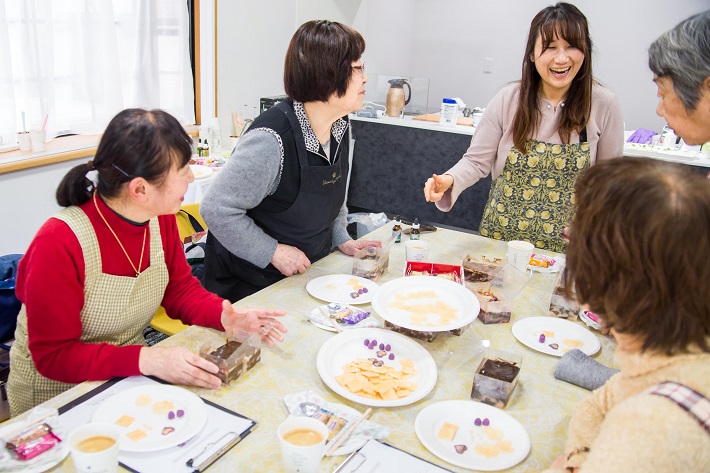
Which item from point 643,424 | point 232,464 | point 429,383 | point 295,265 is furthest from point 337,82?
point 643,424

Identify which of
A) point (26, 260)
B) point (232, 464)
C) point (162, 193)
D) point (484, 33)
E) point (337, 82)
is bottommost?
point (232, 464)

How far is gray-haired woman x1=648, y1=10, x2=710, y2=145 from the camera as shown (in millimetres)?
1147

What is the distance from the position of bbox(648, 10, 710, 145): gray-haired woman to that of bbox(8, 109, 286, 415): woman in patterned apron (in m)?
1.07

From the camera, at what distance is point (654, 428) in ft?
2.46

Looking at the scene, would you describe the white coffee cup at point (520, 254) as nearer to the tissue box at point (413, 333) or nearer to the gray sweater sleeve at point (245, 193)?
the tissue box at point (413, 333)

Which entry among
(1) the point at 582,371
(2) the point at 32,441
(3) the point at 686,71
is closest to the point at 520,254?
(1) the point at 582,371

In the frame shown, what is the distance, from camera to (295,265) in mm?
1841

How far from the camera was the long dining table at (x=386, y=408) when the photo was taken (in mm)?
1084

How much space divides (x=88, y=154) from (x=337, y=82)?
7.11 ft

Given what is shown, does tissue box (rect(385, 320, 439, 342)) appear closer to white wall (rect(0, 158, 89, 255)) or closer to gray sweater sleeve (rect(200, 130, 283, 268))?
gray sweater sleeve (rect(200, 130, 283, 268))

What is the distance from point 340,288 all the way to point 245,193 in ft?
1.40

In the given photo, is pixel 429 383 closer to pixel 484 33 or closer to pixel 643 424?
pixel 643 424

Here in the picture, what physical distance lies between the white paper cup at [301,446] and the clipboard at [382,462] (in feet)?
0.29

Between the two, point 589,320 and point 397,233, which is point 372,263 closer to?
point 397,233
